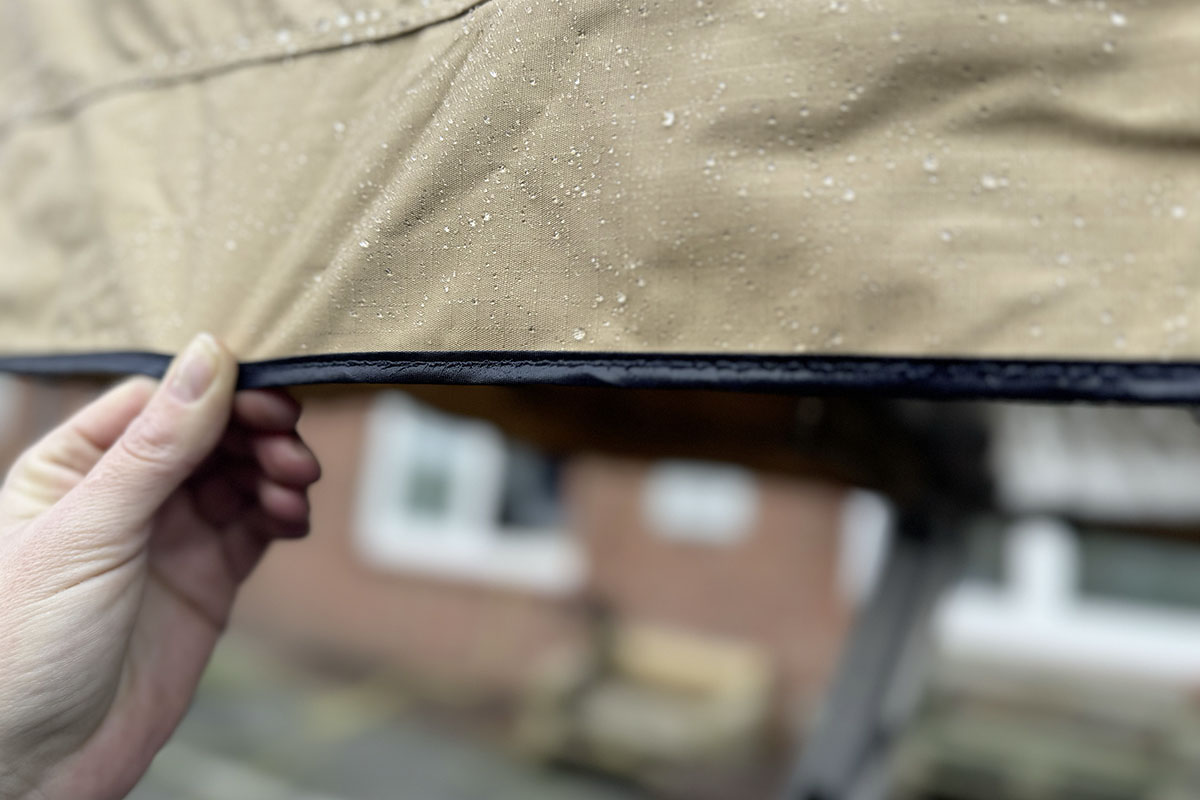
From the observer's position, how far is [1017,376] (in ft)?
1.41

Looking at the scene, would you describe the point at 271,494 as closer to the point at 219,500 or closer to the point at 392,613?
the point at 219,500

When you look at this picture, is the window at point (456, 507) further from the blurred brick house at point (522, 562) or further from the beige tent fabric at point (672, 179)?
the beige tent fabric at point (672, 179)

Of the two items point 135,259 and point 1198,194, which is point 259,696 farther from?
point 1198,194

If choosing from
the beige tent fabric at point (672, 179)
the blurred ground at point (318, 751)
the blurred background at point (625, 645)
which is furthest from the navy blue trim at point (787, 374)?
the blurred ground at point (318, 751)

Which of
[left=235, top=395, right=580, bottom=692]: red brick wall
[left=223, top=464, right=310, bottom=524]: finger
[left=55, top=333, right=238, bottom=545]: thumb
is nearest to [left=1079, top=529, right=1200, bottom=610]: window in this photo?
[left=235, top=395, right=580, bottom=692]: red brick wall

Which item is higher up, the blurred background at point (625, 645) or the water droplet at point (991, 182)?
the water droplet at point (991, 182)

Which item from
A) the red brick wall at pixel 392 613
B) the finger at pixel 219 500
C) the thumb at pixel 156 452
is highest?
the thumb at pixel 156 452

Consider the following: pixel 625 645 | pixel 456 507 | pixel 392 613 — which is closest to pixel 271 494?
pixel 625 645

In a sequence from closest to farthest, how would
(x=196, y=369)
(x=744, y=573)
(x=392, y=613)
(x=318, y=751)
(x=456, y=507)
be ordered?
(x=196, y=369), (x=318, y=751), (x=744, y=573), (x=392, y=613), (x=456, y=507)

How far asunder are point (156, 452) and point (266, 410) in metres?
0.10

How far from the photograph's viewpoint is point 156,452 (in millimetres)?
760

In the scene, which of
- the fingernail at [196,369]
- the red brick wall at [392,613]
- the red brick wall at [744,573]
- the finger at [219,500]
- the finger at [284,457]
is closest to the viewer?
the fingernail at [196,369]

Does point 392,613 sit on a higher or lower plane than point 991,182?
lower

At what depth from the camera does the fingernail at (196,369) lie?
71cm
